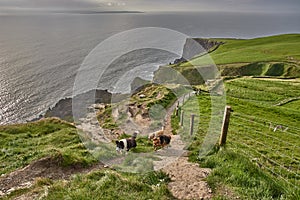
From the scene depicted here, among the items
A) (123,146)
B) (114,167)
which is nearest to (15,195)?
(114,167)

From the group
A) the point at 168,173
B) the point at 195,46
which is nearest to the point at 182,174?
the point at 168,173

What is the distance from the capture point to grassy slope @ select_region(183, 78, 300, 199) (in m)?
8.41

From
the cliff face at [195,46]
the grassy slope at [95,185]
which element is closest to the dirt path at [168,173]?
the grassy slope at [95,185]

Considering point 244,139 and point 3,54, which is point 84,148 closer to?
point 244,139

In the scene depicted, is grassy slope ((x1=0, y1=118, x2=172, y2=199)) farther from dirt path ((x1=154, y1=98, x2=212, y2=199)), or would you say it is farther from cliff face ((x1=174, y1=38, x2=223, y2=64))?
cliff face ((x1=174, y1=38, x2=223, y2=64))

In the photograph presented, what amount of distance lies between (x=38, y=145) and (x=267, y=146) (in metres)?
14.3

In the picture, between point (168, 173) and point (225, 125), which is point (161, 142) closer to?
point (225, 125)

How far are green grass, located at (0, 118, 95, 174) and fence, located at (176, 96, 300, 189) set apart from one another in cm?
696

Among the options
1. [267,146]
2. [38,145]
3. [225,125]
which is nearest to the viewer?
[225,125]

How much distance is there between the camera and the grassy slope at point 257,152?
8.41 meters

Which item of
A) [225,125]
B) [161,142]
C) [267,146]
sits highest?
[225,125]

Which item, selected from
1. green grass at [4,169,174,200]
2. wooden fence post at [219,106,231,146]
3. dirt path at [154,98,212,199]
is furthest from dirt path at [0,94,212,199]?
wooden fence post at [219,106,231,146]

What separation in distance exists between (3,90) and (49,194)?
2649 inches

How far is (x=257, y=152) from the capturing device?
13.0 m
